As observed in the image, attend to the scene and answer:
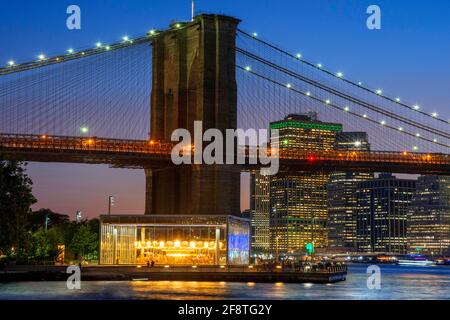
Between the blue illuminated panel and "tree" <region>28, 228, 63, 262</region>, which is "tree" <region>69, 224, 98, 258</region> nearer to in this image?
"tree" <region>28, 228, 63, 262</region>

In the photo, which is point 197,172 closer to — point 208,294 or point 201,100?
point 201,100

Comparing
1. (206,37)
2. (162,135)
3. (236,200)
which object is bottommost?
(236,200)

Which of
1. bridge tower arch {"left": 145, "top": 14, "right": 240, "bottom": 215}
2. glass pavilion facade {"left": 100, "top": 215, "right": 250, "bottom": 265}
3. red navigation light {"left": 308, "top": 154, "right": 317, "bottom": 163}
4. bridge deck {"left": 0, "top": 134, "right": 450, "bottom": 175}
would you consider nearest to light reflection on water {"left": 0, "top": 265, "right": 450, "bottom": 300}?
bridge deck {"left": 0, "top": 134, "right": 450, "bottom": 175}

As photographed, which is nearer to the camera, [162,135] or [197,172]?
[197,172]

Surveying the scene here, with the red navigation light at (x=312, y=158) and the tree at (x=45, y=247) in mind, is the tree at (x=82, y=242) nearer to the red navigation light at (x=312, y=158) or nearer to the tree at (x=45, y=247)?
the tree at (x=45, y=247)

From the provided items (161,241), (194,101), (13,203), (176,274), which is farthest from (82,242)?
(13,203)
